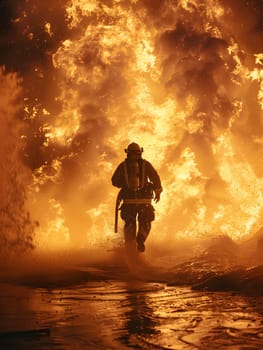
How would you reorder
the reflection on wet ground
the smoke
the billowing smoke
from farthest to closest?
1. the billowing smoke
2. the smoke
3. the reflection on wet ground

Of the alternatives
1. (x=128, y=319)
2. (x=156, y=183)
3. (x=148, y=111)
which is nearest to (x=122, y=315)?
(x=128, y=319)

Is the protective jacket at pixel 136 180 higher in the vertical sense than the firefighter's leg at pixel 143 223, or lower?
higher

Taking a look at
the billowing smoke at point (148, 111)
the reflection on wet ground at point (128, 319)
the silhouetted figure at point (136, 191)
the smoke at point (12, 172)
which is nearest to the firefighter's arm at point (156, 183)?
the silhouetted figure at point (136, 191)

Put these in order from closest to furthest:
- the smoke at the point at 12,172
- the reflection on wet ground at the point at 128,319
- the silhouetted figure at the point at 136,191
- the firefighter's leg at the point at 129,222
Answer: the reflection on wet ground at the point at 128,319
the firefighter's leg at the point at 129,222
the silhouetted figure at the point at 136,191
the smoke at the point at 12,172

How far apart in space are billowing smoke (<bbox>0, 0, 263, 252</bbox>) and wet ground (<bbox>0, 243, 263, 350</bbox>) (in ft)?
29.9

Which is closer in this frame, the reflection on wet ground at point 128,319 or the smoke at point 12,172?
the reflection on wet ground at point 128,319

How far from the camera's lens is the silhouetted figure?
35.7 ft

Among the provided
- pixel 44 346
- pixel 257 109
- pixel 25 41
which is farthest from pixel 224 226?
pixel 44 346

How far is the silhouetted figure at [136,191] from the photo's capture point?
35.7 feet

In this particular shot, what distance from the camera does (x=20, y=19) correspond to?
813 inches

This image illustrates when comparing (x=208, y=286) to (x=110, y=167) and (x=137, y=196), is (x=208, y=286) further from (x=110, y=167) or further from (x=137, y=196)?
(x=110, y=167)

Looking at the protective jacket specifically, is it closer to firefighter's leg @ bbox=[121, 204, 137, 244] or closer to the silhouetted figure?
the silhouetted figure

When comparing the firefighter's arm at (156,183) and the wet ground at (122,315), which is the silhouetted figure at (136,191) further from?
the wet ground at (122,315)

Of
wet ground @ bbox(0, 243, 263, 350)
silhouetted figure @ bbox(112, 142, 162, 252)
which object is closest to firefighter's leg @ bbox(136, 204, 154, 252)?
silhouetted figure @ bbox(112, 142, 162, 252)
